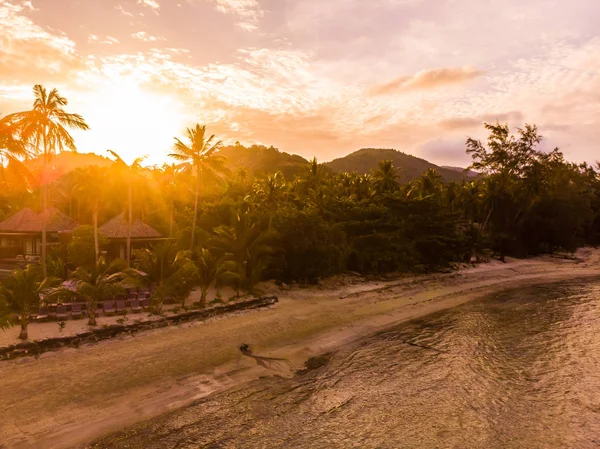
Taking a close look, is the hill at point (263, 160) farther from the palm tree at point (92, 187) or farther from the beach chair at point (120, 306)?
the beach chair at point (120, 306)

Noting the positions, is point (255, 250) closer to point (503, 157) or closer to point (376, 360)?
point (376, 360)

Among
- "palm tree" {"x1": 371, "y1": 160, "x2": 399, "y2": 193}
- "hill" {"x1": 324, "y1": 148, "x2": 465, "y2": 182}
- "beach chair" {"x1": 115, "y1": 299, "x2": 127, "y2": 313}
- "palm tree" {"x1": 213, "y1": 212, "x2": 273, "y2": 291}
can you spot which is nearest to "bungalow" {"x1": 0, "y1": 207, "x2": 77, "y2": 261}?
"palm tree" {"x1": 213, "y1": 212, "x2": 273, "y2": 291}

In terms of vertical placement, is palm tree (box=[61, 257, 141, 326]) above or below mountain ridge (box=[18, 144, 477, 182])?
below

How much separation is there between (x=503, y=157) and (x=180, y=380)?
53.7 m

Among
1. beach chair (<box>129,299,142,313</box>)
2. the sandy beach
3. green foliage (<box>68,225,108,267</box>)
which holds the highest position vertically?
green foliage (<box>68,225,108,267</box>)

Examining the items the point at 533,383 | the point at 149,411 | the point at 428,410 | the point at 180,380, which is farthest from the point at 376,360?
the point at 149,411

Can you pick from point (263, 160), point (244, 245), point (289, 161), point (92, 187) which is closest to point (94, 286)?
point (92, 187)

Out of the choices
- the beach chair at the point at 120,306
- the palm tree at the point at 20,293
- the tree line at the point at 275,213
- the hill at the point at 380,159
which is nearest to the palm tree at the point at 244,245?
the tree line at the point at 275,213

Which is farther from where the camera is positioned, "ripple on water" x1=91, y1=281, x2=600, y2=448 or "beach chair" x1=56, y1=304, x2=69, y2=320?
"beach chair" x1=56, y1=304, x2=69, y2=320

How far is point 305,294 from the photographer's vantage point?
2805cm

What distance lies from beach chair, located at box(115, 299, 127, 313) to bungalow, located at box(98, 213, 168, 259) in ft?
39.5

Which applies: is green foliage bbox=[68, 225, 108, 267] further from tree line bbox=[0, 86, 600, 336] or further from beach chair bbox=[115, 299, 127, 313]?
beach chair bbox=[115, 299, 127, 313]

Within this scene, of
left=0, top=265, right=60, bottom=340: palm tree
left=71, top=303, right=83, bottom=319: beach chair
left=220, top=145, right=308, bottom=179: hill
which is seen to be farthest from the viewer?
left=220, top=145, right=308, bottom=179: hill

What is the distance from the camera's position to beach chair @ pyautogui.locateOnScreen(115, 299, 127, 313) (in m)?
19.6
